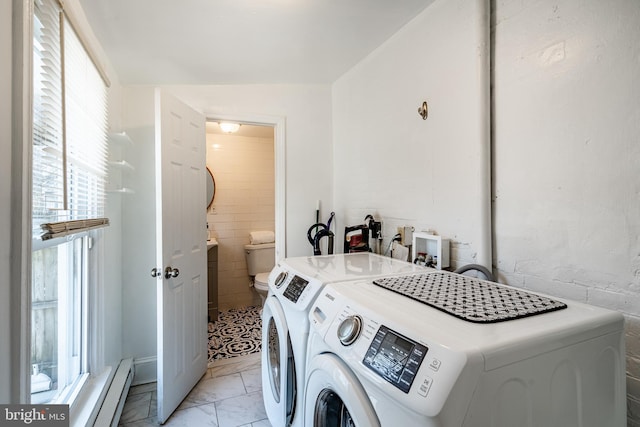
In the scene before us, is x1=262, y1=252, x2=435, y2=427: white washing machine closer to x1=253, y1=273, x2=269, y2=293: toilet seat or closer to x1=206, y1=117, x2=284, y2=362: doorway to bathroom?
x1=253, y1=273, x2=269, y2=293: toilet seat

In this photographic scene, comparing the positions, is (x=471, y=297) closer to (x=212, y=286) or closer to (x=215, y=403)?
(x=215, y=403)

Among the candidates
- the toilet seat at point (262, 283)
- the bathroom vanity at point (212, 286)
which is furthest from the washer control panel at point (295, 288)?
the bathroom vanity at point (212, 286)

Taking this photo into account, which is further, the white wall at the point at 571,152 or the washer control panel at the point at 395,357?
the white wall at the point at 571,152

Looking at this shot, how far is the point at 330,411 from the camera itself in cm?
96

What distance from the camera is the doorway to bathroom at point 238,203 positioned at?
3561 millimetres

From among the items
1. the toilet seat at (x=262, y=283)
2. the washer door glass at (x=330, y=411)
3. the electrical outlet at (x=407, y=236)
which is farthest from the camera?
the toilet seat at (x=262, y=283)

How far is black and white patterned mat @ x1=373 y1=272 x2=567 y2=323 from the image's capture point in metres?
0.79

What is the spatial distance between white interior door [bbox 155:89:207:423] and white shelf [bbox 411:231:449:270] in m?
1.43

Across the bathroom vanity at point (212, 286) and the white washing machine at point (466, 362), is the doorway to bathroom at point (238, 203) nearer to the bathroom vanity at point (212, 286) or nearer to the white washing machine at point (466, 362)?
the bathroom vanity at point (212, 286)

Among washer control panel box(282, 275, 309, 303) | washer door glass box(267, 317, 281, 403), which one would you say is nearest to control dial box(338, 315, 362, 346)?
washer control panel box(282, 275, 309, 303)

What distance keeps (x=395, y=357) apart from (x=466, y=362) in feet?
0.54

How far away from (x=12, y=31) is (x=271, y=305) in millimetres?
1324

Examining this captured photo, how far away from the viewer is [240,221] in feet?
12.2

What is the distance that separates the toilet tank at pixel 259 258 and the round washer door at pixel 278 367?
6.18 ft
